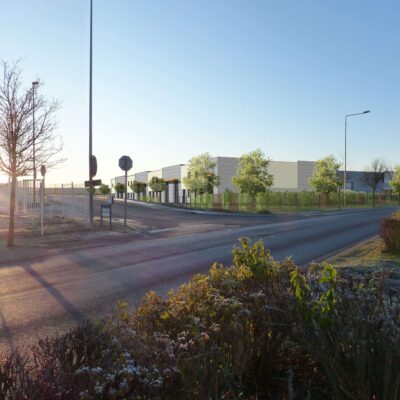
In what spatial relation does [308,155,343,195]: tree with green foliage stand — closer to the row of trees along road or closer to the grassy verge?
the row of trees along road

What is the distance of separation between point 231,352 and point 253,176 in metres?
41.7

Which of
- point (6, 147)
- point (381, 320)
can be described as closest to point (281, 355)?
point (381, 320)

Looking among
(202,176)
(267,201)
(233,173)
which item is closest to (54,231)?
(267,201)

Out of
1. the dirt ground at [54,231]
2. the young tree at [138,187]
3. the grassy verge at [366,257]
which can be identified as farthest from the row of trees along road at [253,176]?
the grassy verge at [366,257]

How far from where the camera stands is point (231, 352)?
108 inches

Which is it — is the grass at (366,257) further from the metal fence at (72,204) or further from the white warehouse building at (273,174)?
the white warehouse building at (273,174)

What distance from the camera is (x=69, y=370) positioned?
2.23 meters

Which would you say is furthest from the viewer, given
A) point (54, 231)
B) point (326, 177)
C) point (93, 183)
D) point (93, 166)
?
point (326, 177)

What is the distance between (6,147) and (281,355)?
1474 cm

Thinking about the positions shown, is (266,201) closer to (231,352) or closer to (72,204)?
(72,204)

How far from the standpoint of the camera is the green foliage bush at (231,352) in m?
2.14

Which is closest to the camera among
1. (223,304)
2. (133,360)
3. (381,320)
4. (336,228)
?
(133,360)

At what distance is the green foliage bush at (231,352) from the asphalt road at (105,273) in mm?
2845

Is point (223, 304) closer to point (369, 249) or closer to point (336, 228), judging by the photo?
point (369, 249)
